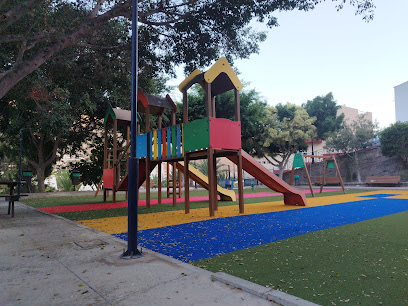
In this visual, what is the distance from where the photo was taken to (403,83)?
4503 cm

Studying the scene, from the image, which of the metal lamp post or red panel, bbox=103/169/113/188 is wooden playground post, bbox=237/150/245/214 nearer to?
the metal lamp post

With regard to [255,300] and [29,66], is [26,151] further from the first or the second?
[255,300]

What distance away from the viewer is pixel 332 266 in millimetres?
3859

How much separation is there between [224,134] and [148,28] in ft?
20.0

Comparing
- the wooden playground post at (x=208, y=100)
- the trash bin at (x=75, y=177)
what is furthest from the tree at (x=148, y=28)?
the trash bin at (x=75, y=177)

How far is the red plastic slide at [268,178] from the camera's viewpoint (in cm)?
1068

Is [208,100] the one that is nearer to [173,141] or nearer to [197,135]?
[197,135]

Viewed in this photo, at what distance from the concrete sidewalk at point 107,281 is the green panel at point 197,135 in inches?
179

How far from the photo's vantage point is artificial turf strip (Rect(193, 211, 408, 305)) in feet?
9.61

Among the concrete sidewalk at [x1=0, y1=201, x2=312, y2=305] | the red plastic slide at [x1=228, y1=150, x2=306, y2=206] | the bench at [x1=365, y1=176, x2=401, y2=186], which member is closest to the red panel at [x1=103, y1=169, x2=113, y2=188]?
the red plastic slide at [x1=228, y1=150, x2=306, y2=206]

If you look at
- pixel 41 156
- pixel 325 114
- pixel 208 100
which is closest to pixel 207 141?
pixel 208 100

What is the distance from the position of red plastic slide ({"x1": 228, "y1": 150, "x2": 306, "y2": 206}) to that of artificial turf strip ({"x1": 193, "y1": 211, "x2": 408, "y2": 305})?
4.92 meters

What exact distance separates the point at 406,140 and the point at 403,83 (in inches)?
837

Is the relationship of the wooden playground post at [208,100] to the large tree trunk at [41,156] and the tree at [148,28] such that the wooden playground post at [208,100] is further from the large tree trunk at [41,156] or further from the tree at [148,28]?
→ the large tree trunk at [41,156]
